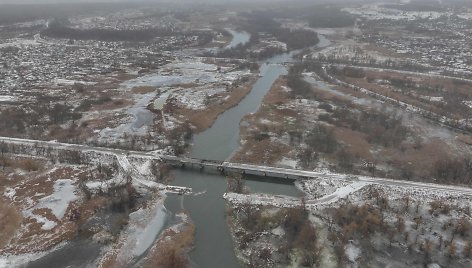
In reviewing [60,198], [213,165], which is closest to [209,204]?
[213,165]

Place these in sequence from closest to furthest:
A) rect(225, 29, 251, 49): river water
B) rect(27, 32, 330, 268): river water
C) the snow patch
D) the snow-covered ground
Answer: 1. rect(27, 32, 330, 268): river water
2. the snow patch
3. the snow-covered ground
4. rect(225, 29, 251, 49): river water

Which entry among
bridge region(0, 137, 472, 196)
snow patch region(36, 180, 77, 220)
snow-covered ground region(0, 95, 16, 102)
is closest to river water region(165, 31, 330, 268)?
bridge region(0, 137, 472, 196)

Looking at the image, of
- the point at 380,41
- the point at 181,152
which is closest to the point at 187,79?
the point at 181,152

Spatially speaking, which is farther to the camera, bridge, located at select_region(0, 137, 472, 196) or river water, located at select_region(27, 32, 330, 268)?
bridge, located at select_region(0, 137, 472, 196)

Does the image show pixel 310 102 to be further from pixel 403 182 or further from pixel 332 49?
pixel 332 49

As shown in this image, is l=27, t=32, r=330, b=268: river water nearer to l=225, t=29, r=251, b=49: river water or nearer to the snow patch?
the snow patch

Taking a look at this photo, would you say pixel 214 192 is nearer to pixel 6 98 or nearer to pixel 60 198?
pixel 60 198

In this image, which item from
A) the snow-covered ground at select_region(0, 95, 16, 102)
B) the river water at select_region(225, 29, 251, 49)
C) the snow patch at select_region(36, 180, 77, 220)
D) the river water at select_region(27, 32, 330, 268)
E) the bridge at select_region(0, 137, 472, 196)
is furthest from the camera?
the river water at select_region(225, 29, 251, 49)

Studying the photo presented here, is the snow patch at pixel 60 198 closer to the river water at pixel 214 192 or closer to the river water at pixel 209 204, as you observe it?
the river water at pixel 209 204
